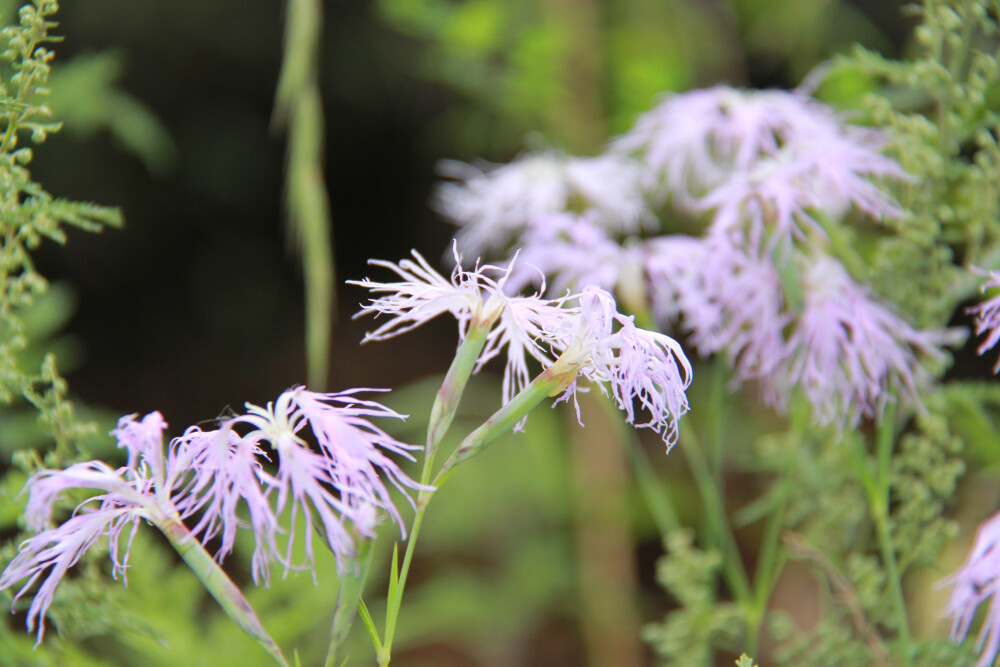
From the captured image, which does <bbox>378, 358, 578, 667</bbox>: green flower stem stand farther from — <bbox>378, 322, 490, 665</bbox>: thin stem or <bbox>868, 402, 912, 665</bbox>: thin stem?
<bbox>868, 402, 912, 665</bbox>: thin stem

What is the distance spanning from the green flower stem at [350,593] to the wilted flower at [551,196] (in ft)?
1.04

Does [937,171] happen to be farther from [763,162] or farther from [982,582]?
[982,582]

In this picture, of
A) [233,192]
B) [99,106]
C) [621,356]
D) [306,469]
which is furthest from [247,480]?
[233,192]

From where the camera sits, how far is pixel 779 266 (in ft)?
1.21

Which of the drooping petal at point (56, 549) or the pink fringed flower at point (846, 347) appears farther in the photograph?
the pink fringed flower at point (846, 347)

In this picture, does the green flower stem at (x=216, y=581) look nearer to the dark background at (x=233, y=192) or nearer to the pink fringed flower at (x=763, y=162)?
the pink fringed flower at (x=763, y=162)

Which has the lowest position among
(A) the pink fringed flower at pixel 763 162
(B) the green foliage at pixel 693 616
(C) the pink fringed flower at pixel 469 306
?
(B) the green foliage at pixel 693 616

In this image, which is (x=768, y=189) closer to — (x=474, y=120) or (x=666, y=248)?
(x=666, y=248)

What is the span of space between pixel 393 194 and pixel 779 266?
0.82 m

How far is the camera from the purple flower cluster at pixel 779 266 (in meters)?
0.38

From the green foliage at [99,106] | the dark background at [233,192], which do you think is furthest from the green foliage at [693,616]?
the dark background at [233,192]

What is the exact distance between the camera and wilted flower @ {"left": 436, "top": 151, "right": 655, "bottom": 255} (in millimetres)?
530

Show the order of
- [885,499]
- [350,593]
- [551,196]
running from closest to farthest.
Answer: [350,593]
[885,499]
[551,196]

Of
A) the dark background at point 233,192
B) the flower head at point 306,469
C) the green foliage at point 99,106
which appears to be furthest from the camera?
the dark background at point 233,192
